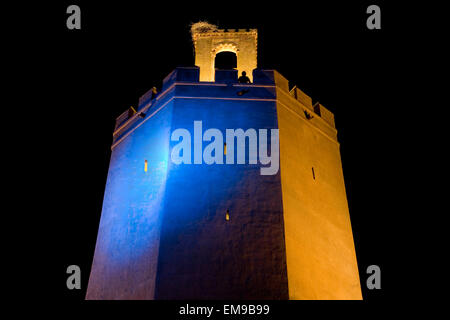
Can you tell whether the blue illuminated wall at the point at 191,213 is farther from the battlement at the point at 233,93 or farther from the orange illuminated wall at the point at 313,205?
the orange illuminated wall at the point at 313,205

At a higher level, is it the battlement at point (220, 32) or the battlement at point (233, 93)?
the battlement at point (220, 32)

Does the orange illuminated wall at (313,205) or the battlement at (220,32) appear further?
the battlement at (220,32)

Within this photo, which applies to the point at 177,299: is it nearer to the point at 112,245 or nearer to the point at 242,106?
the point at 112,245

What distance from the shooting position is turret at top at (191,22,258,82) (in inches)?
527

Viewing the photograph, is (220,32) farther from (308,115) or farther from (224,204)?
(224,204)

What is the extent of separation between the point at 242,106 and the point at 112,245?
161 inches

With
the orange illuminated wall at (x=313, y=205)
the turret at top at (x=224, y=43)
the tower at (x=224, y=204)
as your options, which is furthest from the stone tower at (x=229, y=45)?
the orange illuminated wall at (x=313, y=205)

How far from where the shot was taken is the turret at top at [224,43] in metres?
13.4

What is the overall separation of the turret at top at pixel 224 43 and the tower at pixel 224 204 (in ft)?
4.98

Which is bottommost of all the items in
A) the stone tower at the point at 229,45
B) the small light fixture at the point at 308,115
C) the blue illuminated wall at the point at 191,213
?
the blue illuminated wall at the point at 191,213

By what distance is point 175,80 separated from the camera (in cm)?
1165

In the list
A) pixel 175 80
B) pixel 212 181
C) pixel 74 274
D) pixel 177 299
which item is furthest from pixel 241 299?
pixel 175 80

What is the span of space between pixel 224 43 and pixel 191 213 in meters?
5.90

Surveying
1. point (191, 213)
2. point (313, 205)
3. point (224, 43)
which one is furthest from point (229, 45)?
point (191, 213)
